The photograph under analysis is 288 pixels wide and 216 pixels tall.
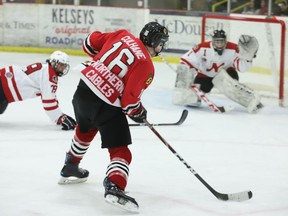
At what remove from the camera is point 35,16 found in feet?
32.1

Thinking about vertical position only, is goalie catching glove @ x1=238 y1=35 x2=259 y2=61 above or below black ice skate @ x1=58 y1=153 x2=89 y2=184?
above

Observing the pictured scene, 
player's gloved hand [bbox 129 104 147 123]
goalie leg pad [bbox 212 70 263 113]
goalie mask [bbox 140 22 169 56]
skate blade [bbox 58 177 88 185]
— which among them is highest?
goalie mask [bbox 140 22 169 56]

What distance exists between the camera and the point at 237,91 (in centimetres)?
643

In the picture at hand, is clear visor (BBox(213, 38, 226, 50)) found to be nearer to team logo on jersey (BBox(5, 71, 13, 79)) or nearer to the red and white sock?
team logo on jersey (BBox(5, 71, 13, 79))

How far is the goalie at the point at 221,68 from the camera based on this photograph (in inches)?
252

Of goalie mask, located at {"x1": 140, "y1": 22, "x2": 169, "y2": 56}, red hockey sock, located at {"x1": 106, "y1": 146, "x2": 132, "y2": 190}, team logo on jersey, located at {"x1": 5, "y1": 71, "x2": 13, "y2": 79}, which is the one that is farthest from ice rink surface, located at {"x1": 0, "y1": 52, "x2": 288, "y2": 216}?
goalie mask, located at {"x1": 140, "y1": 22, "x2": 169, "y2": 56}

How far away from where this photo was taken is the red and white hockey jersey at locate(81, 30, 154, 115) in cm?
332

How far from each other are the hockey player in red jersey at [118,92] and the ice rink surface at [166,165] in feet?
0.63

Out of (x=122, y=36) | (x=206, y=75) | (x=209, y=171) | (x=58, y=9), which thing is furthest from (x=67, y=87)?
(x=122, y=36)

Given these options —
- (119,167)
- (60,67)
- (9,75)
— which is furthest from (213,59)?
(119,167)

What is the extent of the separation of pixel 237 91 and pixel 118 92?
3142mm

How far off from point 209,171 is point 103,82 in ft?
3.65

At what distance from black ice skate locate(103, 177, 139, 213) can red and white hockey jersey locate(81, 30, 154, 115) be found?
34 centimetres


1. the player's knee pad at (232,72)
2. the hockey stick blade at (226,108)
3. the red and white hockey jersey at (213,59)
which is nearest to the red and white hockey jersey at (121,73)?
the hockey stick blade at (226,108)
